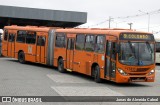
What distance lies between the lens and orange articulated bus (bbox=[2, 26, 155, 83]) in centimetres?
1898

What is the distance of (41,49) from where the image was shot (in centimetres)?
2833

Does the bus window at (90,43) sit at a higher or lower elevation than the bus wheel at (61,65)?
higher

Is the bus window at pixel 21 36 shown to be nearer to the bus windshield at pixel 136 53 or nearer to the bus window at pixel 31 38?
the bus window at pixel 31 38

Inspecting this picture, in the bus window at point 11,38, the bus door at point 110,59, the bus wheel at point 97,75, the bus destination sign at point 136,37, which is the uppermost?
the bus destination sign at point 136,37

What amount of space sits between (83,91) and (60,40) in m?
9.44

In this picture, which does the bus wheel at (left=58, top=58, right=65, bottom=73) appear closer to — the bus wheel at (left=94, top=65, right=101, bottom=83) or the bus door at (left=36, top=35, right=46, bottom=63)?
the bus door at (left=36, top=35, right=46, bottom=63)

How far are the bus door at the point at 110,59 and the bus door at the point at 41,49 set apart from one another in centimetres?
888

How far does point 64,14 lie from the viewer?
50.0 metres

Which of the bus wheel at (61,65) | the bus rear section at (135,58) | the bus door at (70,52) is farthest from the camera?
the bus wheel at (61,65)

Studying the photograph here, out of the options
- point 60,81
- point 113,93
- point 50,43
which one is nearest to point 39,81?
point 60,81

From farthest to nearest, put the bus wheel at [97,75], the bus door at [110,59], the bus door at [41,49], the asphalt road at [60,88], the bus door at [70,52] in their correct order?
the bus door at [41,49] → the bus door at [70,52] → the bus wheel at [97,75] → the bus door at [110,59] → the asphalt road at [60,88]

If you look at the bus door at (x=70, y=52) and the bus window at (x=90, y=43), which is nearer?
the bus window at (x=90, y=43)

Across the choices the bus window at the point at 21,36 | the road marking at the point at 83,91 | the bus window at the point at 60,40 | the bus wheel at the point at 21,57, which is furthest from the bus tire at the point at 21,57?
the road marking at the point at 83,91

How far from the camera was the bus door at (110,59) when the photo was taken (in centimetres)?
1911
